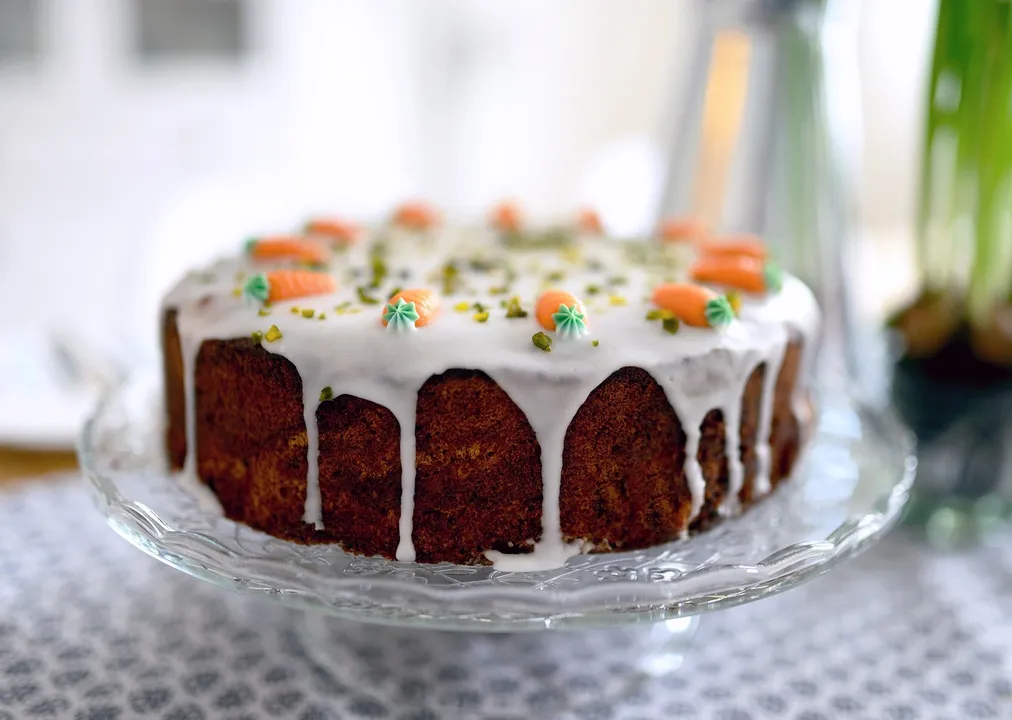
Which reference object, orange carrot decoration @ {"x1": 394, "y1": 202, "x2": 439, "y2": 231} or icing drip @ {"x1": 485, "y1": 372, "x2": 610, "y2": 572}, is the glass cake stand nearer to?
icing drip @ {"x1": 485, "y1": 372, "x2": 610, "y2": 572}

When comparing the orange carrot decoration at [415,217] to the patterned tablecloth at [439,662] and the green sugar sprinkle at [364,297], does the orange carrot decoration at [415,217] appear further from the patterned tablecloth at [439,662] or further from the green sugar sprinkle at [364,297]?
the patterned tablecloth at [439,662]

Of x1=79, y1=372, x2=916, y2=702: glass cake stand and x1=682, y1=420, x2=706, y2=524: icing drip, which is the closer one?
x1=79, y1=372, x2=916, y2=702: glass cake stand

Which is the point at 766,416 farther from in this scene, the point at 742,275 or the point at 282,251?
the point at 282,251

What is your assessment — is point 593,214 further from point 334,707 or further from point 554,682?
point 334,707

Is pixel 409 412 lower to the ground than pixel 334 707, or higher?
higher

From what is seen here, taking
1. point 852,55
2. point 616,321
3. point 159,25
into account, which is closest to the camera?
point 616,321

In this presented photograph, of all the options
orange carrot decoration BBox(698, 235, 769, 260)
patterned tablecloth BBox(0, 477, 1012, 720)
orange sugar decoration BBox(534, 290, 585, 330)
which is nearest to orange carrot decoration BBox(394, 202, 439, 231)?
orange carrot decoration BBox(698, 235, 769, 260)

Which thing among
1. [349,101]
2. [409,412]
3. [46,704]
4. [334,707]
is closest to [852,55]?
[409,412]
